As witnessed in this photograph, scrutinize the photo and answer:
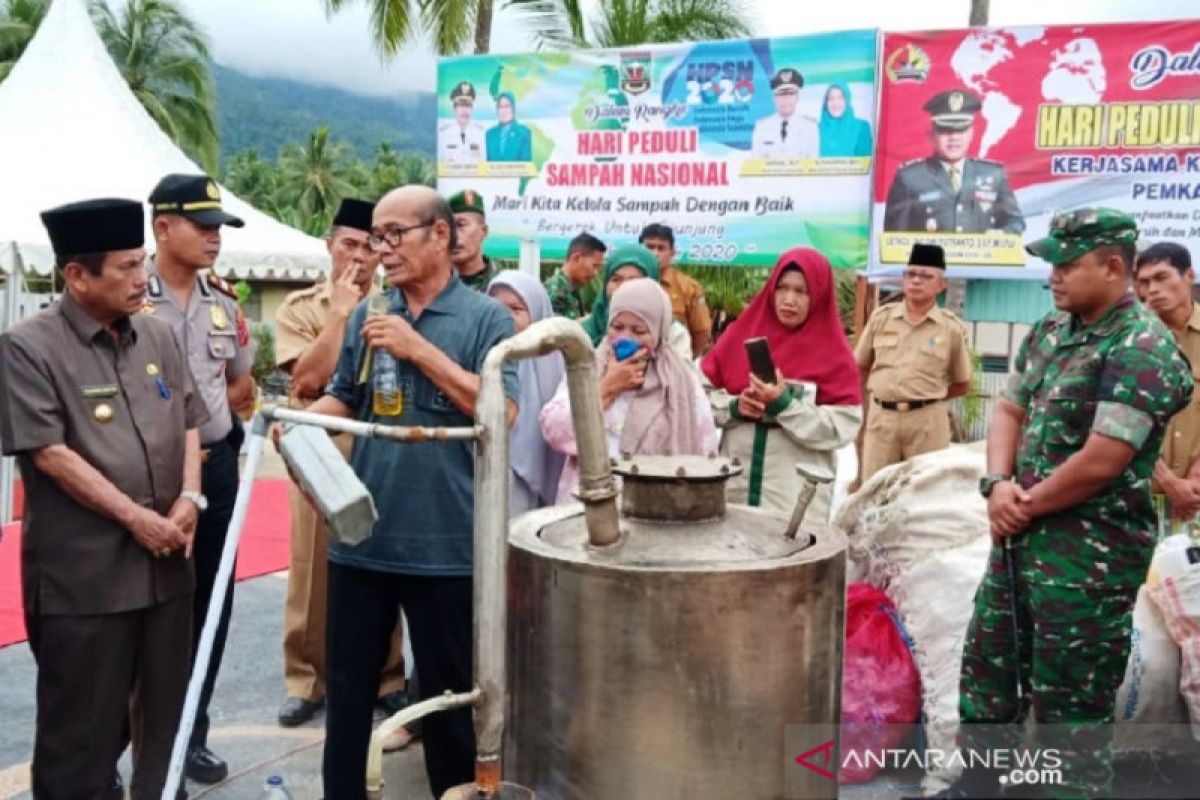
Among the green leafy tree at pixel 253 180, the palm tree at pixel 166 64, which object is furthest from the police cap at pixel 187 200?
the green leafy tree at pixel 253 180

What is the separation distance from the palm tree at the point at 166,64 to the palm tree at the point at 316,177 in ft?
50.4

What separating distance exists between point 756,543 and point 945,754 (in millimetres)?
1789

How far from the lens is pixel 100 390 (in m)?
2.71

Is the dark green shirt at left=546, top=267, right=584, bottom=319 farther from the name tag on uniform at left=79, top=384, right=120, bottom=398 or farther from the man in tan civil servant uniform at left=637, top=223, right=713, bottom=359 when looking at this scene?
the name tag on uniform at left=79, top=384, right=120, bottom=398

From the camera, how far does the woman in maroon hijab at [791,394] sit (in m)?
3.82

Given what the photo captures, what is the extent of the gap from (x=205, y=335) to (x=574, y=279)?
265 cm

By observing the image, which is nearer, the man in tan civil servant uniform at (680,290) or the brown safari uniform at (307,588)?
the brown safari uniform at (307,588)

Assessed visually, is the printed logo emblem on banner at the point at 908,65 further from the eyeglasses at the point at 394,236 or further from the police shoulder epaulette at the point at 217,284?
the eyeglasses at the point at 394,236

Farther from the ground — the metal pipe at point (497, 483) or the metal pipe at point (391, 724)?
the metal pipe at point (497, 483)

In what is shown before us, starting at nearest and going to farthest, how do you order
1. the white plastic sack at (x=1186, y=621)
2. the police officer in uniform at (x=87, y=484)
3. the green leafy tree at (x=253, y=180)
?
the police officer in uniform at (x=87, y=484), the white plastic sack at (x=1186, y=621), the green leafy tree at (x=253, y=180)

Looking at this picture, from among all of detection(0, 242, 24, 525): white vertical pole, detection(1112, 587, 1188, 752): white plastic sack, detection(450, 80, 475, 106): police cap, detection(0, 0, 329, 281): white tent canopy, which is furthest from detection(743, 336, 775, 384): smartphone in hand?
detection(0, 0, 329, 281): white tent canopy

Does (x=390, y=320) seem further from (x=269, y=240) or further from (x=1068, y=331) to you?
(x=269, y=240)

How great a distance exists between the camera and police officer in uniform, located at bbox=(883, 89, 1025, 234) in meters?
6.96

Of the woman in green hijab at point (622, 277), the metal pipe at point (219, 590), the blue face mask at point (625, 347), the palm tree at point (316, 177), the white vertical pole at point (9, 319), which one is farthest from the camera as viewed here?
the palm tree at point (316, 177)
